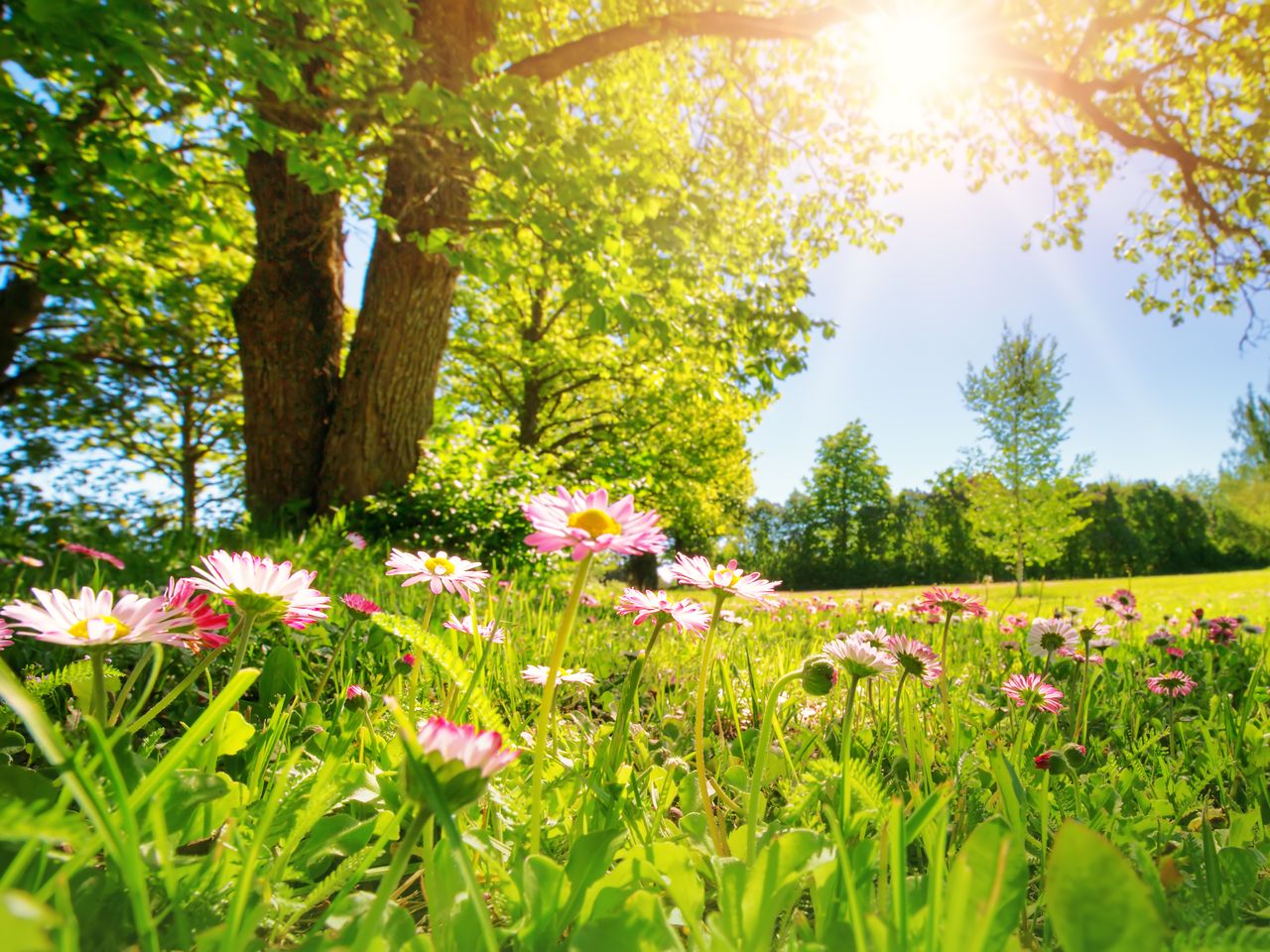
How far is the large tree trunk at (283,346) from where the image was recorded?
5.63 m

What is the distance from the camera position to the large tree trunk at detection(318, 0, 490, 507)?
18.2ft

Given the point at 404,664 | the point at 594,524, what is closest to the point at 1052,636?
the point at 594,524

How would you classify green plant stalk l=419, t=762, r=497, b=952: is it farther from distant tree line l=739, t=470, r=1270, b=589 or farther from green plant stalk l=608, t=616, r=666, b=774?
distant tree line l=739, t=470, r=1270, b=589

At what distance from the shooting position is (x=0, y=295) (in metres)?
8.22

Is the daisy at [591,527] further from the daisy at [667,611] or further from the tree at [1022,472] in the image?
the tree at [1022,472]

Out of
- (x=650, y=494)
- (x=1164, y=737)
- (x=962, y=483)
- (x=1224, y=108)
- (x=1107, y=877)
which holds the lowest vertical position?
(x=1164, y=737)

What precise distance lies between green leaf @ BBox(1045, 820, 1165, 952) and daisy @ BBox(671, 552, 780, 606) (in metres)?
0.50

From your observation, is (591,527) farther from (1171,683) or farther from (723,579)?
(1171,683)

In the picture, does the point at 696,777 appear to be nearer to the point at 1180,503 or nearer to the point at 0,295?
the point at 0,295

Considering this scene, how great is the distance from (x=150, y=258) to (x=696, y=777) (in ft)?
32.5

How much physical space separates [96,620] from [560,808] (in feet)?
2.01

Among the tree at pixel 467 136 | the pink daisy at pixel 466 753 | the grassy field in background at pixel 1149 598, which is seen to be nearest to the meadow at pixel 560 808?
the pink daisy at pixel 466 753

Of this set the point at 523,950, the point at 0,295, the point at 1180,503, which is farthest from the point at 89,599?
the point at 1180,503

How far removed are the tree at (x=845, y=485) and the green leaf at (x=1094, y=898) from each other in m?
33.1
